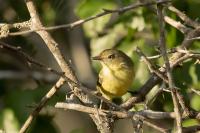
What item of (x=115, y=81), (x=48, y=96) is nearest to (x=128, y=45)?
(x=115, y=81)

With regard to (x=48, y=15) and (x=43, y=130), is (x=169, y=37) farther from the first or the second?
(x=48, y=15)

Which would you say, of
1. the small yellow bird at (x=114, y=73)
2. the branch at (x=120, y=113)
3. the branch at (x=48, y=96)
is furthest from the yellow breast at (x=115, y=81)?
the branch at (x=120, y=113)

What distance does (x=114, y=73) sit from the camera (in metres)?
3.96

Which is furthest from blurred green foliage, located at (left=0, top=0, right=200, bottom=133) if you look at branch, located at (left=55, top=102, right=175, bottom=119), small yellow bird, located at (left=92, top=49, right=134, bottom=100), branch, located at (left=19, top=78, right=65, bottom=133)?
branch, located at (left=55, top=102, right=175, bottom=119)

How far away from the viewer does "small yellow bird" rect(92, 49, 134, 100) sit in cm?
354

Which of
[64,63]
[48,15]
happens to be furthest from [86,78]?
[64,63]

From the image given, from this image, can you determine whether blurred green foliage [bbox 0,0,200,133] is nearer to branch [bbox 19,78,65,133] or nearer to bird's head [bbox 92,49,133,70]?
bird's head [bbox 92,49,133,70]

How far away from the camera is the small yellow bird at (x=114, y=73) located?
3541 millimetres

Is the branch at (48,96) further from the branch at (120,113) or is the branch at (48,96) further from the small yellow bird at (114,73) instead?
the small yellow bird at (114,73)

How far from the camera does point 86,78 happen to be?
481 cm

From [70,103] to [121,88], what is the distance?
4.39ft

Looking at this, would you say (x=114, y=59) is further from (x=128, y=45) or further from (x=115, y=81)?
(x=128, y=45)

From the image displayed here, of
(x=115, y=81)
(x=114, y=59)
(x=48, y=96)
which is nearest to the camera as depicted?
(x=48, y=96)

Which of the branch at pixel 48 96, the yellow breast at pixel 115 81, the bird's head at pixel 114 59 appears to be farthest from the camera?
the bird's head at pixel 114 59
